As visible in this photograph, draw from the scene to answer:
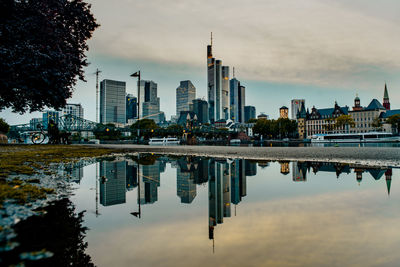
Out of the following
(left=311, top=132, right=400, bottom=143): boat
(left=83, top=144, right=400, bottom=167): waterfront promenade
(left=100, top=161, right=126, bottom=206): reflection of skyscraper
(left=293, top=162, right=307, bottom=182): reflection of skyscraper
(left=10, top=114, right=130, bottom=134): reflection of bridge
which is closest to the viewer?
(left=100, top=161, right=126, bottom=206): reflection of skyscraper

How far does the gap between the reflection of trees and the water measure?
0.03 ft

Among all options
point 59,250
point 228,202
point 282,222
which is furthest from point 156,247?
point 228,202

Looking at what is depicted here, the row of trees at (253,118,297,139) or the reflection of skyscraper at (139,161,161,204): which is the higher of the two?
the row of trees at (253,118,297,139)

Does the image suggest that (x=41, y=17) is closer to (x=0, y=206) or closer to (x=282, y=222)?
(x=0, y=206)

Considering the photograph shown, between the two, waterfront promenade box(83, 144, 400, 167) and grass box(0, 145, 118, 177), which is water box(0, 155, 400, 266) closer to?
grass box(0, 145, 118, 177)

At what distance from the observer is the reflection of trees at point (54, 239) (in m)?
2.40

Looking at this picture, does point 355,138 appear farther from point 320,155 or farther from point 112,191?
point 112,191

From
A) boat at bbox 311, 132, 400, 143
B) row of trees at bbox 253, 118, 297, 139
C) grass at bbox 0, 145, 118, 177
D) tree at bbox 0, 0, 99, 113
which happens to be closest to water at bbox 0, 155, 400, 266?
grass at bbox 0, 145, 118, 177

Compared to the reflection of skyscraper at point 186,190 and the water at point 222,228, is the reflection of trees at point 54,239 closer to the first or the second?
the water at point 222,228

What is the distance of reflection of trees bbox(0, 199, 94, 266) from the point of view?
7.88 feet

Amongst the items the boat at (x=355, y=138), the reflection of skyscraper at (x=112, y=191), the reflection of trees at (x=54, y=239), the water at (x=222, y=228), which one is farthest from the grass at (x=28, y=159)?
the boat at (x=355, y=138)

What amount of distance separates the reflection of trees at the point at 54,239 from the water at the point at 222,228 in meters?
0.01

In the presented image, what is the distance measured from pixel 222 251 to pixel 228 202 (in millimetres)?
2299

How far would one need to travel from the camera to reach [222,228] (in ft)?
11.6
